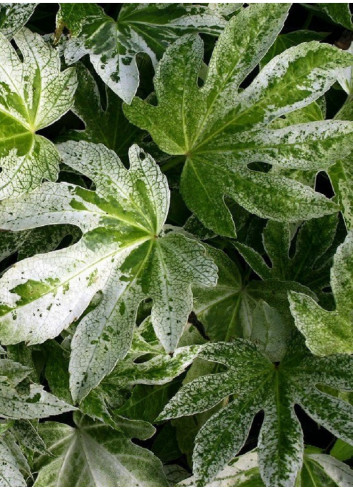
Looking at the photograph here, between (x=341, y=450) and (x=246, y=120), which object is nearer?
(x=246, y=120)

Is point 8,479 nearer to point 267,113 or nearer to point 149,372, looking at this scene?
point 149,372

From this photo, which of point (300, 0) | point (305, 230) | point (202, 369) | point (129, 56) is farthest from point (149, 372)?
point (300, 0)

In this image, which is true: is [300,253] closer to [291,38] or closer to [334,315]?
[334,315]

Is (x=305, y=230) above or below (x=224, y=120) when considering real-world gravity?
below

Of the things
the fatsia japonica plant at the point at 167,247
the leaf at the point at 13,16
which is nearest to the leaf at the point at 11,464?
the fatsia japonica plant at the point at 167,247

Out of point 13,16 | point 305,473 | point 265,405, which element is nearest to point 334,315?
point 265,405
